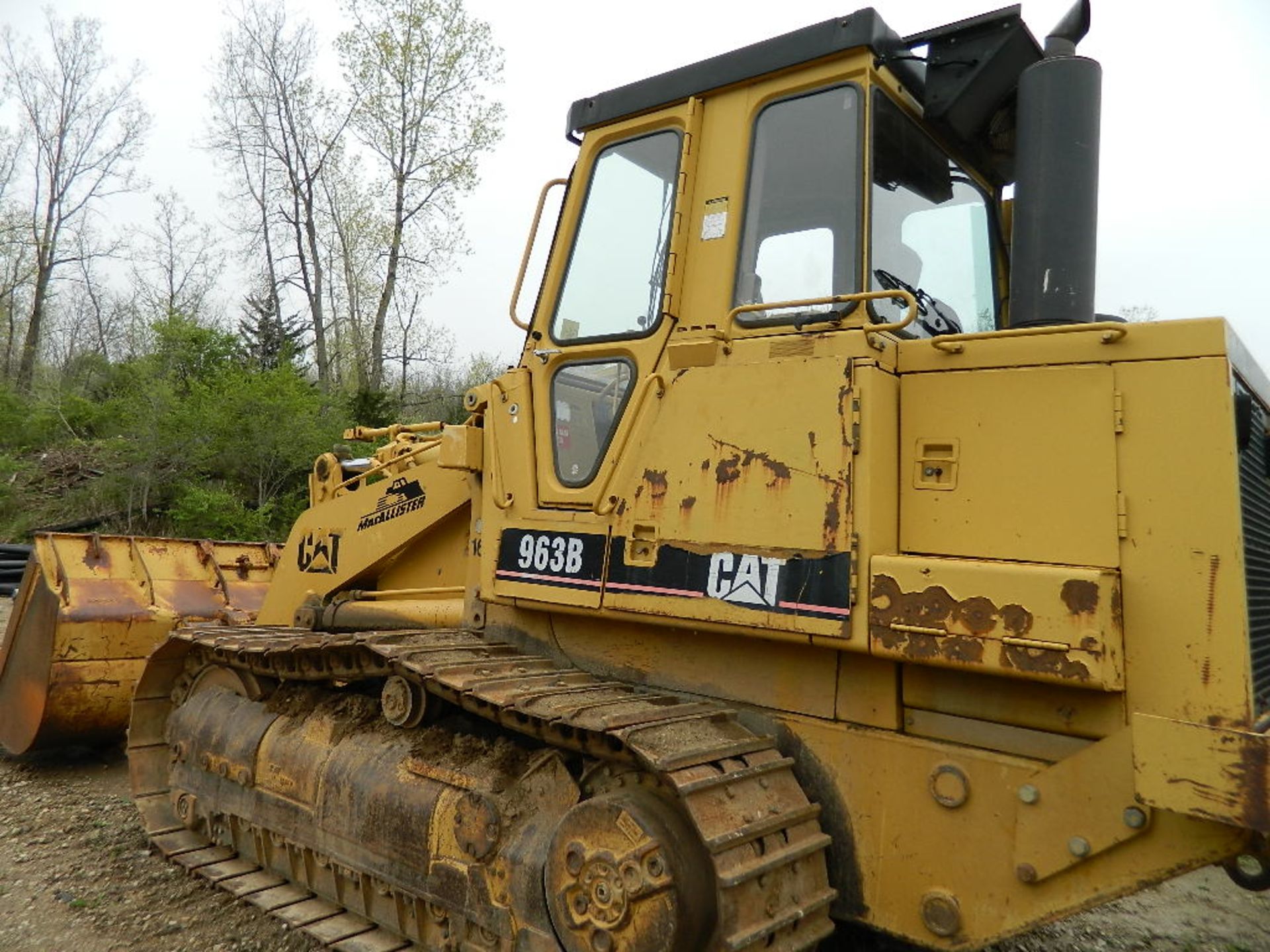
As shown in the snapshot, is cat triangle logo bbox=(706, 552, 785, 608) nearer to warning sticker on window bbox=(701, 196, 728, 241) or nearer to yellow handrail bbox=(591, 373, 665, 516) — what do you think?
yellow handrail bbox=(591, 373, 665, 516)

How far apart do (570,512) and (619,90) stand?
168 cm

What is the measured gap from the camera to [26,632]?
5703 mm

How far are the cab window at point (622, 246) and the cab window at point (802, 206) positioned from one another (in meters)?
0.33

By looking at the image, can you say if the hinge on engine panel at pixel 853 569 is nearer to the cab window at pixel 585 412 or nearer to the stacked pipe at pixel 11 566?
the cab window at pixel 585 412

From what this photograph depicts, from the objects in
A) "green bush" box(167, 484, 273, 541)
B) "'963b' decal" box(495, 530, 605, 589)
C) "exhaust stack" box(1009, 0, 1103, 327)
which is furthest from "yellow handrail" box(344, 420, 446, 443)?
"green bush" box(167, 484, 273, 541)

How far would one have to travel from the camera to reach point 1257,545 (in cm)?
263

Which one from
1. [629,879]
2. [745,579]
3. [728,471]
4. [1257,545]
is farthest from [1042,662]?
[629,879]

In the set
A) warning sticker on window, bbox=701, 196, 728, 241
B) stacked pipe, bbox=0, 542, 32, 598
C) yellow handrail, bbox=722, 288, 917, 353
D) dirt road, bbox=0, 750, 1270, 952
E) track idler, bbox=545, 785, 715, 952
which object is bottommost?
dirt road, bbox=0, 750, 1270, 952

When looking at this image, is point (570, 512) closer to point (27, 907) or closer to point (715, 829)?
point (715, 829)

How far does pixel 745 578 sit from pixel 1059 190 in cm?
155

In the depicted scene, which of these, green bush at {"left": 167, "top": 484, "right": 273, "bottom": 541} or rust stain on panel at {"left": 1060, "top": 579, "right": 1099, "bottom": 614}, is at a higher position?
green bush at {"left": 167, "top": 484, "right": 273, "bottom": 541}

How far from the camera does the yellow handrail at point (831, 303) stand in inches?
109

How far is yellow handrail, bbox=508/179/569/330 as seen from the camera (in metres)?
3.87

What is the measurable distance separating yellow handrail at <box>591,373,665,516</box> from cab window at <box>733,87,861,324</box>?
36 cm
